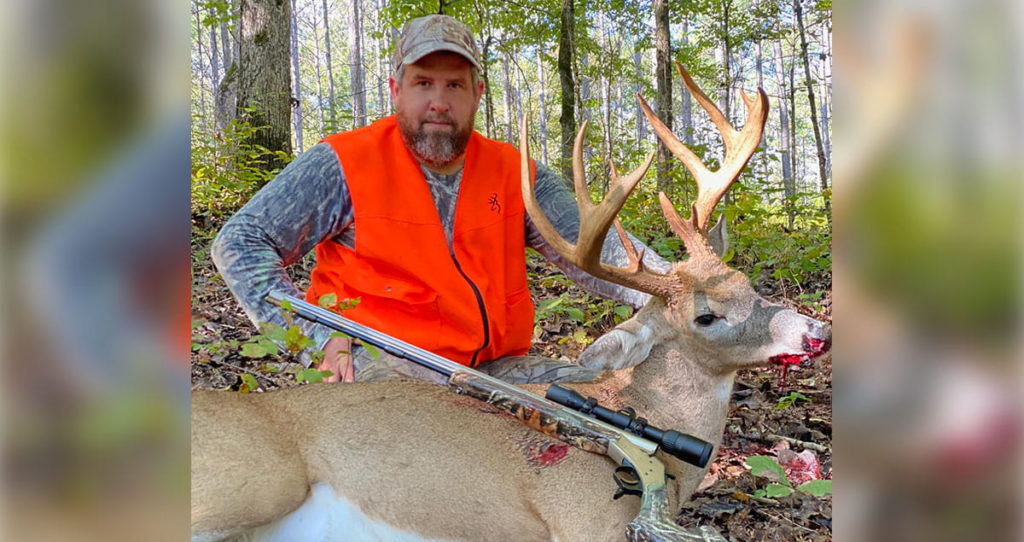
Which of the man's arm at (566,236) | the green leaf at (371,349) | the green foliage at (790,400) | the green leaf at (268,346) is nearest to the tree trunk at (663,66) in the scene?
the green foliage at (790,400)

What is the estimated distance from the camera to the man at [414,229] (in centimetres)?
415

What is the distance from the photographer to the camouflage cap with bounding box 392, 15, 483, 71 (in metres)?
4.40

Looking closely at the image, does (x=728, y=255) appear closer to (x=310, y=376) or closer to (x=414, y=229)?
(x=414, y=229)

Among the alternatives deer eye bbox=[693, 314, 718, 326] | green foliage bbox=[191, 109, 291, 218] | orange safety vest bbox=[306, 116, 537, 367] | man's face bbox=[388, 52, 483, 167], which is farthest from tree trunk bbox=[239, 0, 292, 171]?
deer eye bbox=[693, 314, 718, 326]

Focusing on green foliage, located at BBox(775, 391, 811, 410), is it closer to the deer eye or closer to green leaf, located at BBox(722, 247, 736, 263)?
green leaf, located at BBox(722, 247, 736, 263)

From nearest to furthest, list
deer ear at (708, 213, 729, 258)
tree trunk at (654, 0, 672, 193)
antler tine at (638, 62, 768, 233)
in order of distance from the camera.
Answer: antler tine at (638, 62, 768, 233) < deer ear at (708, 213, 729, 258) < tree trunk at (654, 0, 672, 193)

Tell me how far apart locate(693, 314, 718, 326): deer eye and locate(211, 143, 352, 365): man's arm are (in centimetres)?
191

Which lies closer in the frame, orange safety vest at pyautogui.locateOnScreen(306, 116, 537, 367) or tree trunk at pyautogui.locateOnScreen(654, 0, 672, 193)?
orange safety vest at pyautogui.locateOnScreen(306, 116, 537, 367)

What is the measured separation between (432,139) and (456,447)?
205 cm
